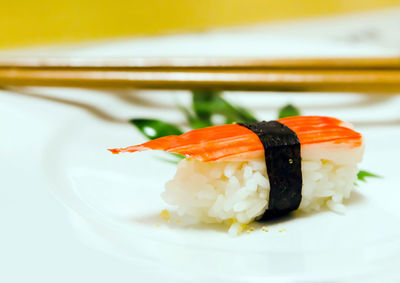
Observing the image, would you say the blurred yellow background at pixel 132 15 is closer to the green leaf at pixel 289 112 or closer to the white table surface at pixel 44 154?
the white table surface at pixel 44 154

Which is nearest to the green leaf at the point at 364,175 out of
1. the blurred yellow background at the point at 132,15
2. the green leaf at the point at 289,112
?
the green leaf at the point at 289,112

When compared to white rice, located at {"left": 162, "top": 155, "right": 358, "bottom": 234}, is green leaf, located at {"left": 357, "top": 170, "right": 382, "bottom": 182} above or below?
below

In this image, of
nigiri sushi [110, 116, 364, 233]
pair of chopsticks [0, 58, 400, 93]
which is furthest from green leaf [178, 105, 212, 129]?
nigiri sushi [110, 116, 364, 233]

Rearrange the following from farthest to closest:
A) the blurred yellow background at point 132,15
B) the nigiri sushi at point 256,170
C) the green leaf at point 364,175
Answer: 1. the blurred yellow background at point 132,15
2. the green leaf at point 364,175
3. the nigiri sushi at point 256,170

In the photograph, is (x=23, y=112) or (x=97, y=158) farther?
(x=23, y=112)

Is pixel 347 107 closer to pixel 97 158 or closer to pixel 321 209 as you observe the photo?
pixel 321 209

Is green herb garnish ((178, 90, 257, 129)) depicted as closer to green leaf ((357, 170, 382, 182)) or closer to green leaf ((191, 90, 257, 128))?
green leaf ((191, 90, 257, 128))

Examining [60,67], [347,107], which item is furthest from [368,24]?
[60,67]
